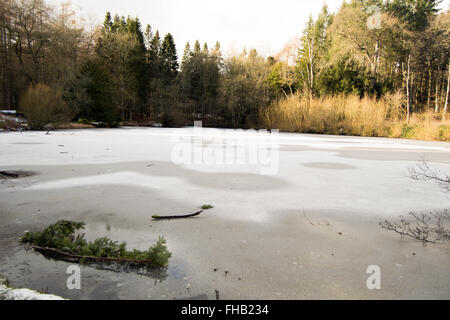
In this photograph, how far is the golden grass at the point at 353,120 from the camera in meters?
12.0

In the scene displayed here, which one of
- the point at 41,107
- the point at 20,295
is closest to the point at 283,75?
the point at 41,107

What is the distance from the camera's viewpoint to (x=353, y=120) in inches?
535

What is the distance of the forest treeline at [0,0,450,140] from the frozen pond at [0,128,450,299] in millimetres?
11467

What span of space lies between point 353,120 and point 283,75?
7.96 meters

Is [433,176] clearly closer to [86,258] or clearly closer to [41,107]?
[86,258]

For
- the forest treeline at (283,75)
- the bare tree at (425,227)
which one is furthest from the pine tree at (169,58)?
the bare tree at (425,227)

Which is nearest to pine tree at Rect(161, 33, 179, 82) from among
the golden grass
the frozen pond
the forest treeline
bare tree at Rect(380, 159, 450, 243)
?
the forest treeline

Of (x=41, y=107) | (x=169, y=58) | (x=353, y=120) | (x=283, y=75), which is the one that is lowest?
(x=353, y=120)

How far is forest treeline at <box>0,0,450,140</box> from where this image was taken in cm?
1434

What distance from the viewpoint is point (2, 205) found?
203 centimetres

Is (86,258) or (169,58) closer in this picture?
(86,258)

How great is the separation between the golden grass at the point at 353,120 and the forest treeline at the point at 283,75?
6cm

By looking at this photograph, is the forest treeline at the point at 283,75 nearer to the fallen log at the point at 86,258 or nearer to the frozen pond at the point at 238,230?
the frozen pond at the point at 238,230

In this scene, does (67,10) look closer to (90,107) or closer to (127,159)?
(90,107)
